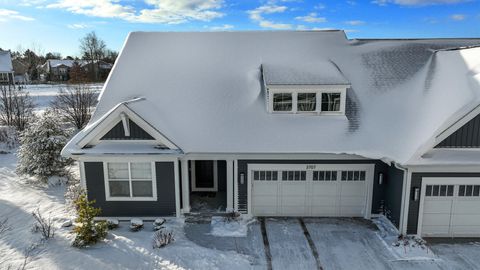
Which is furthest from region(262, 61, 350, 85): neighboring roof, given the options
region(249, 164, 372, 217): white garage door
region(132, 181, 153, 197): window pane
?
region(132, 181, 153, 197): window pane

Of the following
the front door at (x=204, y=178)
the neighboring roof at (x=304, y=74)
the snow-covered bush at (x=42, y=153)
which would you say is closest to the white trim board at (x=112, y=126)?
the front door at (x=204, y=178)

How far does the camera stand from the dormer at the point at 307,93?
13102 mm

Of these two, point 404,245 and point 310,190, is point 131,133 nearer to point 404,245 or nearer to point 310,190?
point 310,190

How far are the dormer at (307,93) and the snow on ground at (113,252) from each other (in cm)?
596

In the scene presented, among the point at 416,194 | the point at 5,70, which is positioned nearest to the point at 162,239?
the point at 416,194

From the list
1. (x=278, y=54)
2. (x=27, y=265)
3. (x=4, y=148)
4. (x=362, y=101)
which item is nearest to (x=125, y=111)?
(x=27, y=265)

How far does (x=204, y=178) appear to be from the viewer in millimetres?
15320

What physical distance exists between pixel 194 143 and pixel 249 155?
2052 millimetres

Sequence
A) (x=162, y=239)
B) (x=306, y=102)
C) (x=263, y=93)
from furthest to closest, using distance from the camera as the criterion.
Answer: (x=263, y=93), (x=306, y=102), (x=162, y=239)

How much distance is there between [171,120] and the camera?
13047 millimetres

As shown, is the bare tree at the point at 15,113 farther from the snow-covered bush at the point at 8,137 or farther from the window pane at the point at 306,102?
the window pane at the point at 306,102

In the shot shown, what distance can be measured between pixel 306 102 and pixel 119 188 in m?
7.86

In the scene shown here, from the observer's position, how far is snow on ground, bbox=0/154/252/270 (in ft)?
31.8

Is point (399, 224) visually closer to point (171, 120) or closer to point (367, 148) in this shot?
point (367, 148)
